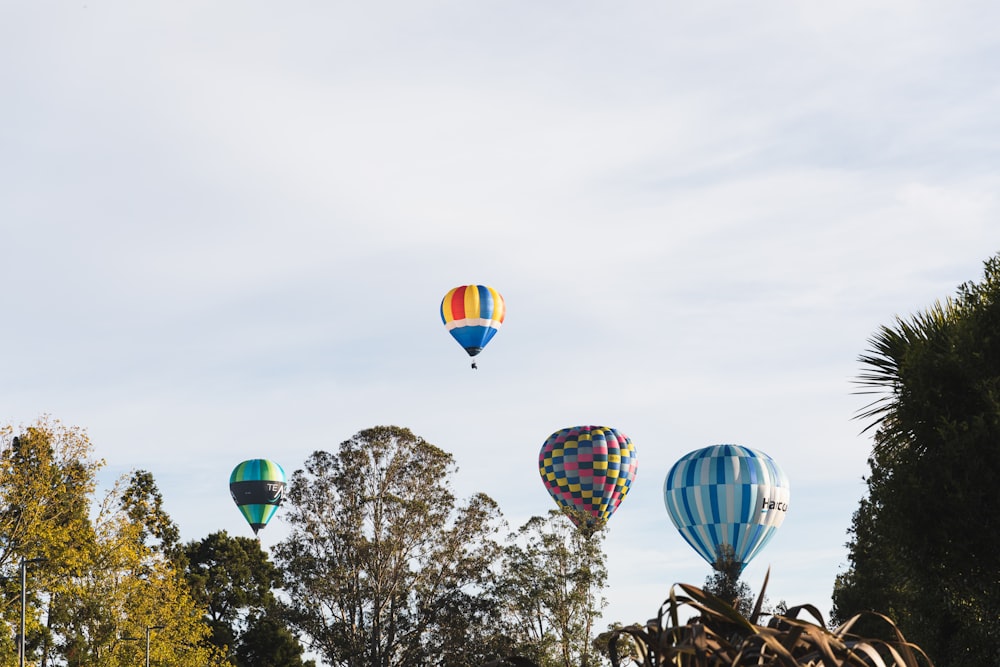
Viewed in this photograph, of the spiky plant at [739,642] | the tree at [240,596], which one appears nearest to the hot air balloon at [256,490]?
the tree at [240,596]

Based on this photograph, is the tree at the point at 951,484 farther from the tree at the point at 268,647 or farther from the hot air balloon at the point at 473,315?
the tree at the point at 268,647

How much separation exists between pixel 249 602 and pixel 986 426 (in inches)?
3361

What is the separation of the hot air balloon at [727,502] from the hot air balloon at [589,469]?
232 inches

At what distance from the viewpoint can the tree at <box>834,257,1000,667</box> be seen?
67.9ft

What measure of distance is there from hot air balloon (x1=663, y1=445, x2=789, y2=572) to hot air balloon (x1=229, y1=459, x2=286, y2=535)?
32863mm

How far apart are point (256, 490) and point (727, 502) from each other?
1459 inches

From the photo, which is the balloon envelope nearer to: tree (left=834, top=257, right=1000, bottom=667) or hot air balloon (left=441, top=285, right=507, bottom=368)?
hot air balloon (left=441, top=285, right=507, bottom=368)

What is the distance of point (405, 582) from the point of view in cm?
6988

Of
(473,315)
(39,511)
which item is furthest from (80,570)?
(473,315)

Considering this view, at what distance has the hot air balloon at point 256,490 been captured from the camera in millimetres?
96500

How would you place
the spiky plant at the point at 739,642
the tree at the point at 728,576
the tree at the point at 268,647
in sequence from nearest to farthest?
the spiky plant at the point at 739,642 → the tree at the point at 728,576 → the tree at the point at 268,647

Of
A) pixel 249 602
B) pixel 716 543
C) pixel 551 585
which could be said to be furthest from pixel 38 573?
pixel 249 602

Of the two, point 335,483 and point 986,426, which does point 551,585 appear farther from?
point 986,426

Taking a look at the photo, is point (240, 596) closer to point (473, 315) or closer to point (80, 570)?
point (473, 315)
